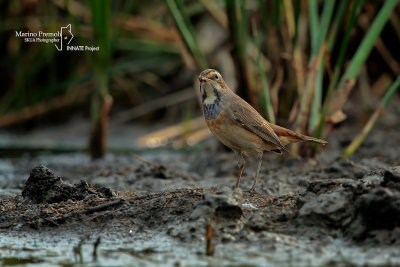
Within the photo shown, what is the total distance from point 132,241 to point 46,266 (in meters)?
0.69

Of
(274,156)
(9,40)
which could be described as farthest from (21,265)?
(9,40)

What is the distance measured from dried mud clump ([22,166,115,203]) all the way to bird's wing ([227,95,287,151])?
4.39 feet

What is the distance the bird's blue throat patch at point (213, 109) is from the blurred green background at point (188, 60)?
105 centimetres

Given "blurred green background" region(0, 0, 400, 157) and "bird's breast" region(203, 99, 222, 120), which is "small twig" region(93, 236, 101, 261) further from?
"blurred green background" region(0, 0, 400, 157)

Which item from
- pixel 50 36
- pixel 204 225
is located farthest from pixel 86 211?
pixel 50 36

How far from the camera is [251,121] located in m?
6.00

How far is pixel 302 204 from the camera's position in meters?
4.62

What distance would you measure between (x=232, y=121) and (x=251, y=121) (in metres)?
0.23

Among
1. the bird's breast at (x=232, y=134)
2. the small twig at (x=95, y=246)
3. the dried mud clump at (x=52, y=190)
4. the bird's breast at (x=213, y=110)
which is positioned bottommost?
the small twig at (x=95, y=246)

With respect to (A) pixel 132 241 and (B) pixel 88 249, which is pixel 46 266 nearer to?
(B) pixel 88 249

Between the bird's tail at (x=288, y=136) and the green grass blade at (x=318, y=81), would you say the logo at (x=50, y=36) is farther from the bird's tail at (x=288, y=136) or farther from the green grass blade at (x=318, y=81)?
the bird's tail at (x=288, y=136)

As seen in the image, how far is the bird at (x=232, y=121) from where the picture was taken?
583 cm

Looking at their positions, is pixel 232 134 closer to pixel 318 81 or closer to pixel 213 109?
pixel 213 109

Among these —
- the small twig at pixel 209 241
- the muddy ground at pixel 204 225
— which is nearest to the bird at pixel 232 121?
the muddy ground at pixel 204 225
